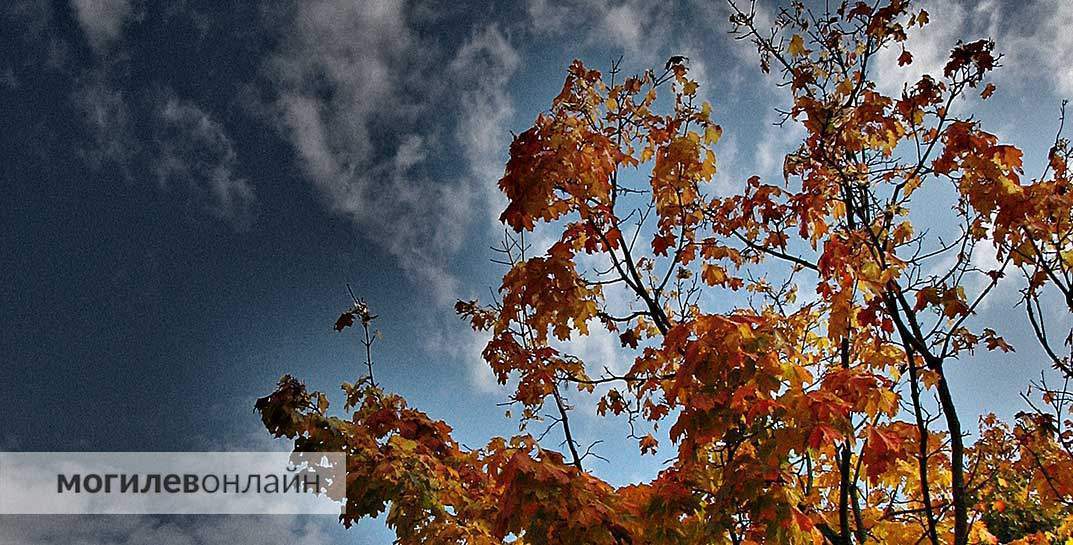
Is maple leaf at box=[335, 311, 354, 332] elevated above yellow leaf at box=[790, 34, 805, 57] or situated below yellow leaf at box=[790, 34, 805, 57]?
below

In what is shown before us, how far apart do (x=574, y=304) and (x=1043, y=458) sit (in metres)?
4.01

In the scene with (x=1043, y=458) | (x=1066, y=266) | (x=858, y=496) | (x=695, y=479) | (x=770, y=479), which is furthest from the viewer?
(x=1043, y=458)

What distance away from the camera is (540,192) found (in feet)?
15.8

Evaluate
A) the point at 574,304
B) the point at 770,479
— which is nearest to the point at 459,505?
the point at 574,304

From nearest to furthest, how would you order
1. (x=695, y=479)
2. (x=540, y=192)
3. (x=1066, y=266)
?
(x=695, y=479) → (x=1066, y=266) → (x=540, y=192)

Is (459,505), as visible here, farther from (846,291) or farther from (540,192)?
(846,291)

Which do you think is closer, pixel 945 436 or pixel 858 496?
pixel 945 436

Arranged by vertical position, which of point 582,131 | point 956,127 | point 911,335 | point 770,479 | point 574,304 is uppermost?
point 582,131

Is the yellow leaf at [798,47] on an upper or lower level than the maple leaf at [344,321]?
upper

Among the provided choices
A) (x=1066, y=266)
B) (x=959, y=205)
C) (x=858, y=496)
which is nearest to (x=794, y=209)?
(x=959, y=205)

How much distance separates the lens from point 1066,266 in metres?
4.46

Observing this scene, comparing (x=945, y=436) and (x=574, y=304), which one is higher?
(x=574, y=304)

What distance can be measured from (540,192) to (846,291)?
2177mm

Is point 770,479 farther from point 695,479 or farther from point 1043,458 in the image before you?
point 1043,458
